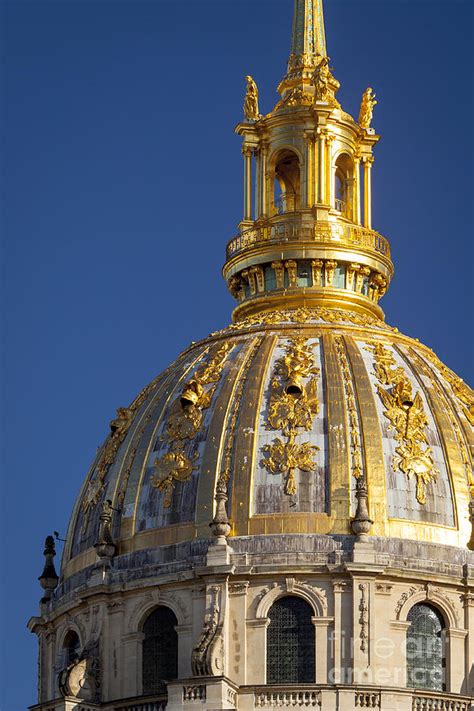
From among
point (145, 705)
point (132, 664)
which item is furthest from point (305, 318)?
point (145, 705)

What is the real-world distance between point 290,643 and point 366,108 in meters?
25.8

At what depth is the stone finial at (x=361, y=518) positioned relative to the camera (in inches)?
4117

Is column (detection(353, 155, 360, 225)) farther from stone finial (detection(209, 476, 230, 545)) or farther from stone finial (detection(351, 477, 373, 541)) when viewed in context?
stone finial (detection(209, 476, 230, 545))

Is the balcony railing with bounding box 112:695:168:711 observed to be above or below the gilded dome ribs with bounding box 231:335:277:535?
below

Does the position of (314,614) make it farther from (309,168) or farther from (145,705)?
(309,168)

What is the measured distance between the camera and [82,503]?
4437 inches

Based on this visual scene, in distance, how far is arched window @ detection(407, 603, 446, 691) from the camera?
342ft

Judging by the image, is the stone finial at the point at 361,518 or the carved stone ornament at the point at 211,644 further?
the stone finial at the point at 361,518

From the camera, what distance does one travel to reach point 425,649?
105 metres

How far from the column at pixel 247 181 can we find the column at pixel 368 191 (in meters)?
4.35

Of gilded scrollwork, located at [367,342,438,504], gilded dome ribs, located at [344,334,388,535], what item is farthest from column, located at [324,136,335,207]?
gilded dome ribs, located at [344,334,388,535]

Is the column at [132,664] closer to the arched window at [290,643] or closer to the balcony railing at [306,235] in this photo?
the arched window at [290,643]

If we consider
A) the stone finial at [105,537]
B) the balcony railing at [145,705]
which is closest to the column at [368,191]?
the stone finial at [105,537]

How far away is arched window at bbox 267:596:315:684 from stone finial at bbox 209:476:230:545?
283 centimetres
